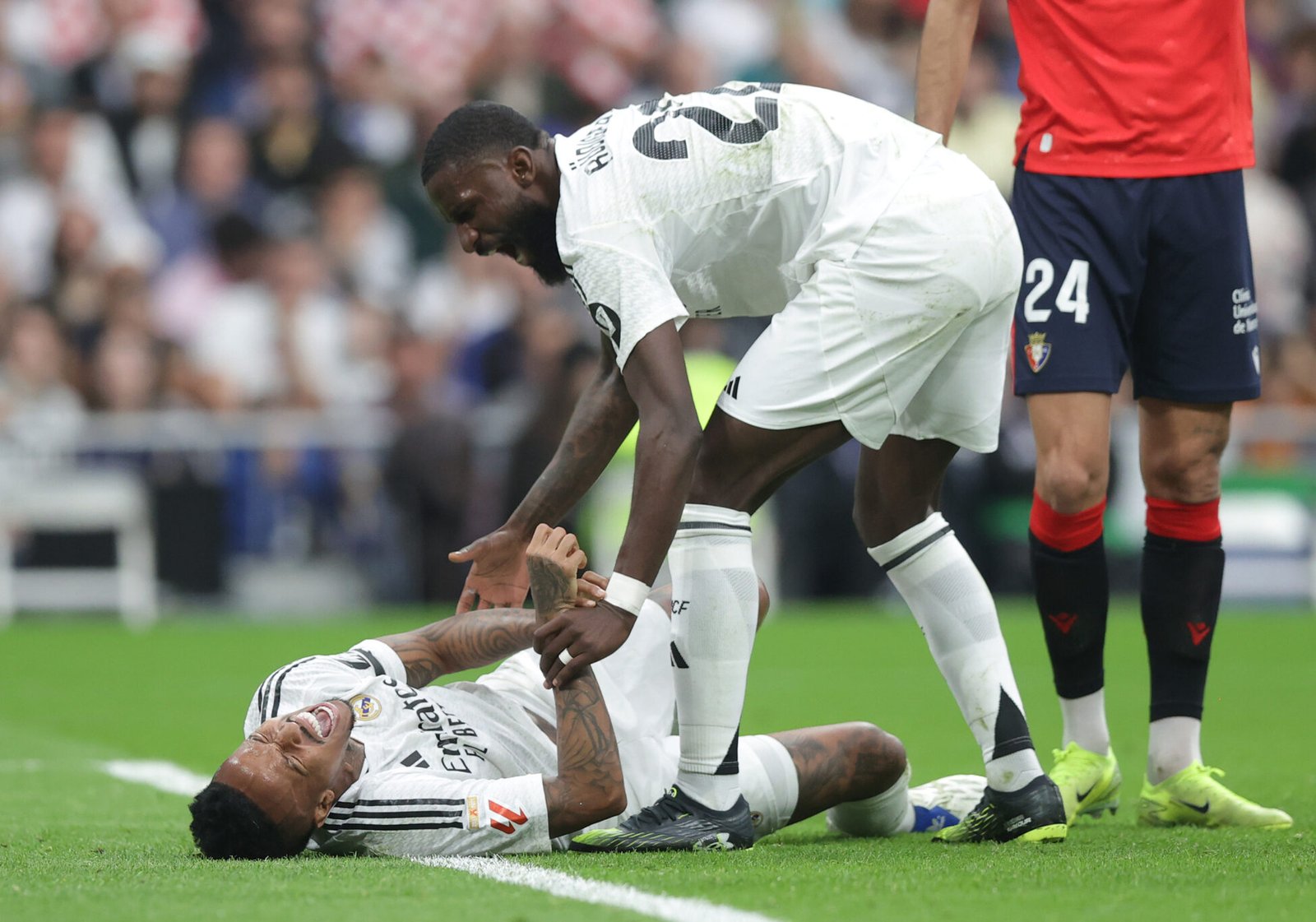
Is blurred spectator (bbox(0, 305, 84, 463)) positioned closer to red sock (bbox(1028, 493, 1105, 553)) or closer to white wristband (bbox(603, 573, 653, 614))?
red sock (bbox(1028, 493, 1105, 553))

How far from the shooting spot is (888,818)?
15.6 ft

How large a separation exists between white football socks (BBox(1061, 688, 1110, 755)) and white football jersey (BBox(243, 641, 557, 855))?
149 centimetres

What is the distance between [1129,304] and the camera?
16.3 ft

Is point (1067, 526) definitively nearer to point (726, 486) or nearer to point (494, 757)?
point (726, 486)

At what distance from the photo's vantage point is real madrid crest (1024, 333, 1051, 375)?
16.0ft

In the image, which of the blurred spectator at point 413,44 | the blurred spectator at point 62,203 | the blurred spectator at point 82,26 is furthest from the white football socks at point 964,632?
the blurred spectator at point 82,26

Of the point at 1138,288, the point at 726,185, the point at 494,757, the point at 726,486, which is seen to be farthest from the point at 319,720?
the point at 1138,288

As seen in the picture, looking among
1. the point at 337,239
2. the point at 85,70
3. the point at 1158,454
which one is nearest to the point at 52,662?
the point at 337,239

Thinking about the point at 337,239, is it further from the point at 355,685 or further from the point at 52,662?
the point at 355,685

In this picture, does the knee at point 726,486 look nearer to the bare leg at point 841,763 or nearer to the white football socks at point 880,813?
the bare leg at point 841,763

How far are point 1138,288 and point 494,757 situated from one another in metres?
2.09

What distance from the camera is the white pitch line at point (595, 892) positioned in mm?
3311

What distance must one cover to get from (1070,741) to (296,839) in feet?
7.07

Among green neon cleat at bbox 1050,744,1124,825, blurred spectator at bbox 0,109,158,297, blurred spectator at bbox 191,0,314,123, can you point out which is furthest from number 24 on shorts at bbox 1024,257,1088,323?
blurred spectator at bbox 191,0,314,123
